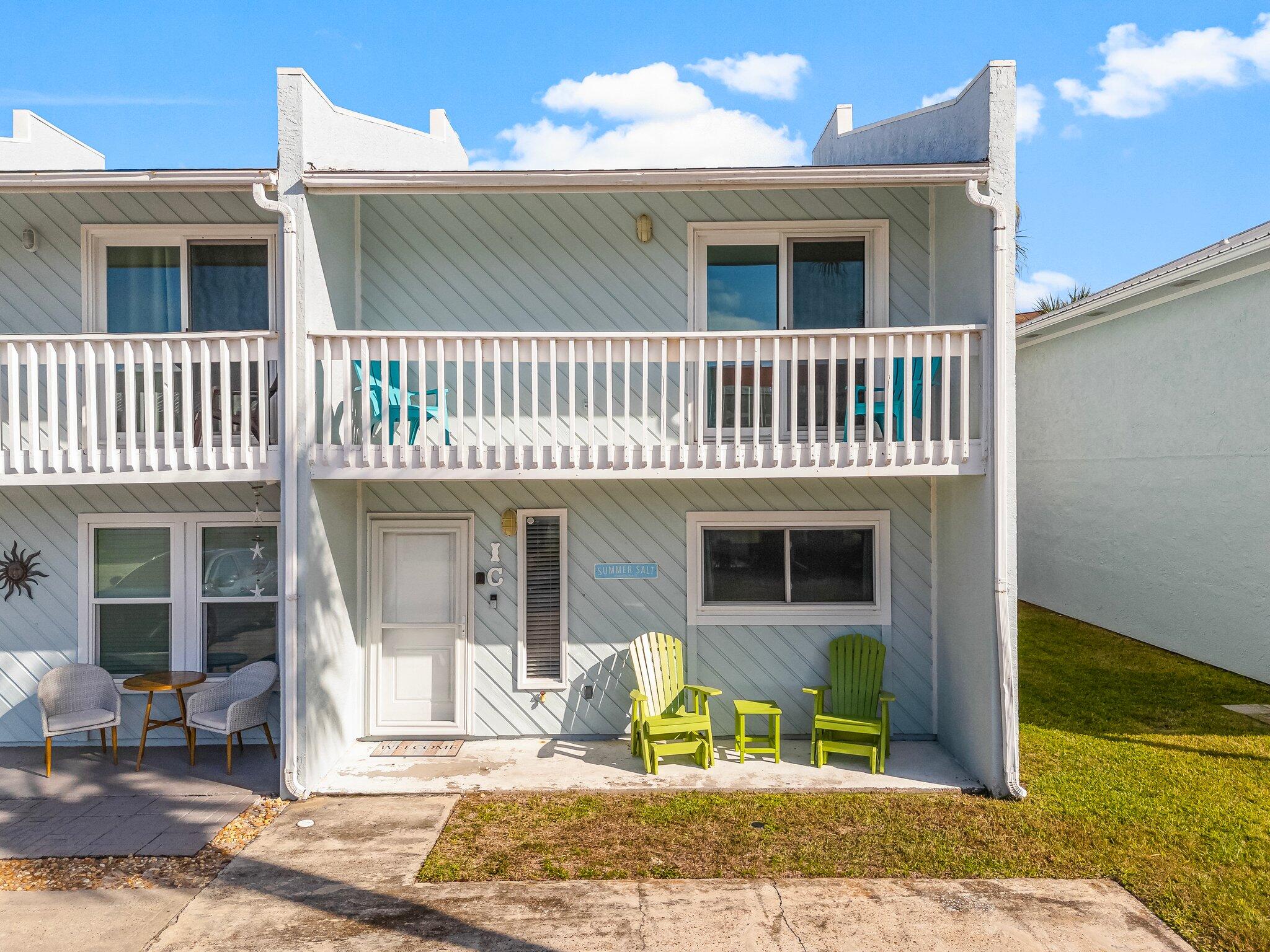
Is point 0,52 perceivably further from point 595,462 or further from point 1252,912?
point 1252,912

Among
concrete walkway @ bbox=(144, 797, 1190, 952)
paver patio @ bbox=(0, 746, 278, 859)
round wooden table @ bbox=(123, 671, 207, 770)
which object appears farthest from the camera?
round wooden table @ bbox=(123, 671, 207, 770)

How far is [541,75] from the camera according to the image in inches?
573

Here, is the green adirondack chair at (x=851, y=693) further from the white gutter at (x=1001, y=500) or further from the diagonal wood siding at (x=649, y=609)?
the white gutter at (x=1001, y=500)

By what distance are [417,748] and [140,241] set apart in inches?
210

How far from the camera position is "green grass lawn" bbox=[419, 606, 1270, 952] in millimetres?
4785

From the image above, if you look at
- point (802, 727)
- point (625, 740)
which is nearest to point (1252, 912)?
point (802, 727)

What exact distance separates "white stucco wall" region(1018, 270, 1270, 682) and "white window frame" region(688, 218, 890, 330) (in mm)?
4889

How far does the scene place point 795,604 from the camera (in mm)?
7230

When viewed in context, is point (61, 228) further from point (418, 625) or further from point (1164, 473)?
point (1164, 473)

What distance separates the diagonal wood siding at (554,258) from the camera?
284 inches

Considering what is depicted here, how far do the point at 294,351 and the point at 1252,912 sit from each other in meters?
7.23

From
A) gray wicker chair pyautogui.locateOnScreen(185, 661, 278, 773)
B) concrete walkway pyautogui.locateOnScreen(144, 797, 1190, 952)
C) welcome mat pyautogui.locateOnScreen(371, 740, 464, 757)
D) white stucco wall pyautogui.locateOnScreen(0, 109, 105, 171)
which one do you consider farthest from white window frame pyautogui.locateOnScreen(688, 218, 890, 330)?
white stucco wall pyautogui.locateOnScreen(0, 109, 105, 171)

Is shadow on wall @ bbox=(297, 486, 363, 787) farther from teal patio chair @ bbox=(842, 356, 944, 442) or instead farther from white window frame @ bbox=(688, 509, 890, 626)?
teal patio chair @ bbox=(842, 356, 944, 442)

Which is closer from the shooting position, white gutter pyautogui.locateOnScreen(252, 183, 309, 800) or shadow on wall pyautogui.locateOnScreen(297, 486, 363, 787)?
white gutter pyautogui.locateOnScreen(252, 183, 309, 800)
